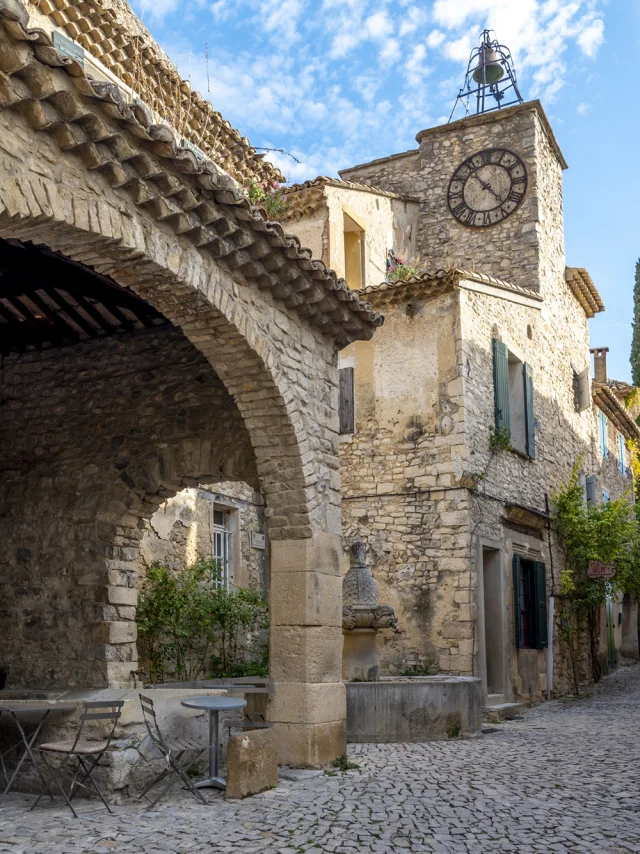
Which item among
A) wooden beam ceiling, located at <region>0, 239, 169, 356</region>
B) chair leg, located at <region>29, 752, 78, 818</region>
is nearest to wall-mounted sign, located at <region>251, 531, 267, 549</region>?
wooden beam ceiling, located at <region>0, 239, 169, 356</region>

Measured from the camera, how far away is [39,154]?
4656 mm

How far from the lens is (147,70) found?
8.98 meters

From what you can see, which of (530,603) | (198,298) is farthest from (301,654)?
(530,603)

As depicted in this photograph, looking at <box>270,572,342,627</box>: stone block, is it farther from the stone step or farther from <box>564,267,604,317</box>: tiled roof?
<box>564,267,604,317</box>: tiled roof

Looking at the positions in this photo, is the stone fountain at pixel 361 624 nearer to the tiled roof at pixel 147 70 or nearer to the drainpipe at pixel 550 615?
the tiled roof at pixel 147 70

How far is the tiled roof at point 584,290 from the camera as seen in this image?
695 inches

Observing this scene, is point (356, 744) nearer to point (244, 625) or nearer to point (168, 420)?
point (244, 625)

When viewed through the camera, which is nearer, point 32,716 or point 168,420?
point 32,716

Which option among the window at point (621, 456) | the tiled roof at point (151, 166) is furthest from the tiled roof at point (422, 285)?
the window at point (621, 456)

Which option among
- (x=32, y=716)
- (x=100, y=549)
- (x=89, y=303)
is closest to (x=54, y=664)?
(x=100, y=549)

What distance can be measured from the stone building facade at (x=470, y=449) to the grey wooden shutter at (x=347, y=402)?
0.22ft

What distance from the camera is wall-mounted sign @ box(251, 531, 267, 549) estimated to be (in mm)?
12289

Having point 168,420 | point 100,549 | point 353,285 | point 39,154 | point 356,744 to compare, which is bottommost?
point 356,744

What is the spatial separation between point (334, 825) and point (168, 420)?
4187mm
